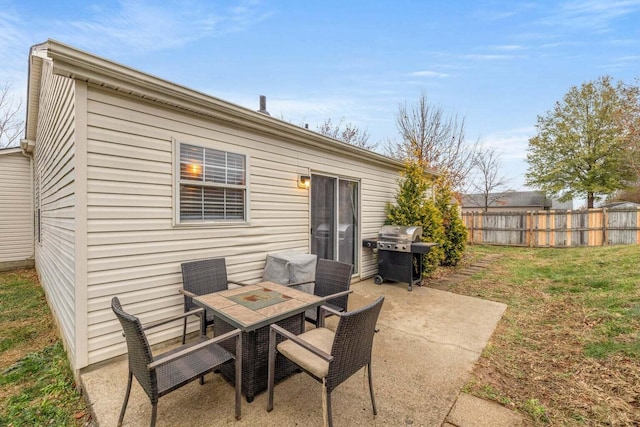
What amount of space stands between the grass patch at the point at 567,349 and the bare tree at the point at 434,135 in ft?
21.2

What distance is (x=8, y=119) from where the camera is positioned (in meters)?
14.1

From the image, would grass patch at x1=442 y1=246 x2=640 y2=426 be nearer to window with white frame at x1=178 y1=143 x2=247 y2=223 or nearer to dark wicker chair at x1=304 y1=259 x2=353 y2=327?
dark wicker chair at x1=304 y1=259 x2=353 y2=327

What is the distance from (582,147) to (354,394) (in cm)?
2110

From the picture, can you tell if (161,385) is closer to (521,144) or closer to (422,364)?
(422,364)

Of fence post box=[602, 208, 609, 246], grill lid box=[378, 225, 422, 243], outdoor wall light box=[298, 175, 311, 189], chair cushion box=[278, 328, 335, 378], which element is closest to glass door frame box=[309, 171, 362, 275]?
outdoor wall light box=[298, 175, 311, 189]

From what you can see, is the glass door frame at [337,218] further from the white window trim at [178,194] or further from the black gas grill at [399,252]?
the white window trim at [178,194]

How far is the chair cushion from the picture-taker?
186 cm

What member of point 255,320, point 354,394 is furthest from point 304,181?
point 354,394

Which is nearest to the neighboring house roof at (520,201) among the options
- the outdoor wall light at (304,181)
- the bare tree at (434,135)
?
the bare tree at (434,135)

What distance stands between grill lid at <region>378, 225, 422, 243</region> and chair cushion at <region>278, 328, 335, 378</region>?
133 inches

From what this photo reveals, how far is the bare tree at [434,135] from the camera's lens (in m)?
11.2

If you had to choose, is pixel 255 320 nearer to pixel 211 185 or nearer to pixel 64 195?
pixel 211 185

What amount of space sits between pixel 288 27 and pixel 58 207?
6.11 metres

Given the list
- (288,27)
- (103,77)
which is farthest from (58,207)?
(288,27)
